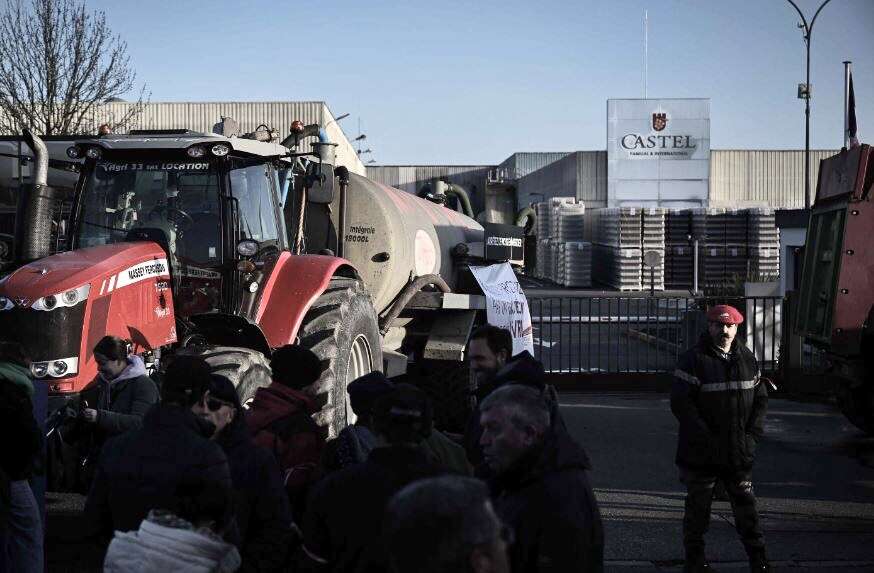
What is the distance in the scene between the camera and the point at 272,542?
4047mm

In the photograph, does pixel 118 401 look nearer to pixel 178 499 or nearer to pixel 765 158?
pixel 178 499

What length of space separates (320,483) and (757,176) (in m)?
49.1

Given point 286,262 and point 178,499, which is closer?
point 178,499

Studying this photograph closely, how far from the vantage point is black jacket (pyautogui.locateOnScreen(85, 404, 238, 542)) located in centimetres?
381

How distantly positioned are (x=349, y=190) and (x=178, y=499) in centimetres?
791

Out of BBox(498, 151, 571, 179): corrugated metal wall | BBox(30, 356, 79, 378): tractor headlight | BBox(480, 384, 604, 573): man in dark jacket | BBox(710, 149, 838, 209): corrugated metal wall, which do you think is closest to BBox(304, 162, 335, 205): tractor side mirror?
BBox(30, 356, 79, 378): tractor headlight

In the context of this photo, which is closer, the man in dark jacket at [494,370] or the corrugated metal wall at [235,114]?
the man in dark jacket at [494,370]

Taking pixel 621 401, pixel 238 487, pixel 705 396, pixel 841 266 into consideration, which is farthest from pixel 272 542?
pixel 621 401

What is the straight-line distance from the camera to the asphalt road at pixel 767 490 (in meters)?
7.42

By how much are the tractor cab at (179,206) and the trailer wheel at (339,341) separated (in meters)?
0.64

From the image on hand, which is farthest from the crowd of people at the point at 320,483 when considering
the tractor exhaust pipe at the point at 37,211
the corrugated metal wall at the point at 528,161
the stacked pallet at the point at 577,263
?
the corrugated metal wall at the point at 528,161

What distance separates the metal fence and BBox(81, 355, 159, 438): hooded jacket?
930cm

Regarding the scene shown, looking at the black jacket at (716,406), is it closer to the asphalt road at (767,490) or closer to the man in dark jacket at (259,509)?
the asphalt road at (767,490)

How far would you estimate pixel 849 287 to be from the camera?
11375 mm
